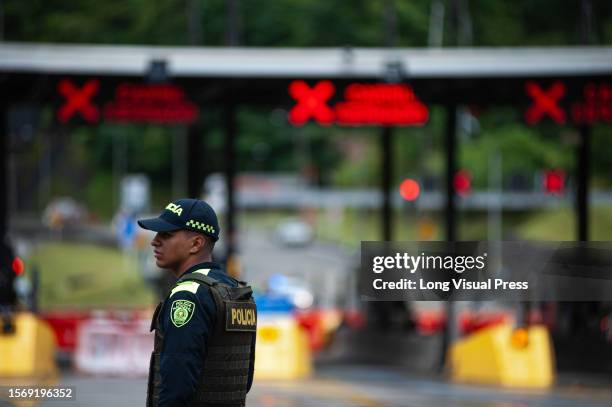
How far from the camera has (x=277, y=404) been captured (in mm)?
17109

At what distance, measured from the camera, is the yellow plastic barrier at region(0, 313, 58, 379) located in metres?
21.7

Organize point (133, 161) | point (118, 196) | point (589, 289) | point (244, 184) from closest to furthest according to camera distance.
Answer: point (589, 289)
point (133, 161)
point (118, 196)
point (244, 184)

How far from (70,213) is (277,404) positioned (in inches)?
2494

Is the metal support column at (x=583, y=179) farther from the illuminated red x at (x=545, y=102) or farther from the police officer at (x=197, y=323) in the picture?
the police officer at (x=197, y=323)

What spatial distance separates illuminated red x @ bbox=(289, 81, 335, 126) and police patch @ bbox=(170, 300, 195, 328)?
2006 cm

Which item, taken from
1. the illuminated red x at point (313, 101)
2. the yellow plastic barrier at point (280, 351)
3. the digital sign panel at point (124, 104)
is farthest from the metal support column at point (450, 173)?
the digital sign panel at point (124, 104)

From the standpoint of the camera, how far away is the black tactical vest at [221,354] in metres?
6.44

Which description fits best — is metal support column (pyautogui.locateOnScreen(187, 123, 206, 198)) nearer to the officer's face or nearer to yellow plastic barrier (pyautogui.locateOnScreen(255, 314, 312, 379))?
yellow plastic barrier (pyautogui.locateOnScreen(255, 314, 312, 379))

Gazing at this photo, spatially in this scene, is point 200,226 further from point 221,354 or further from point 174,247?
point 221,354

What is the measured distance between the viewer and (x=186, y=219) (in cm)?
659

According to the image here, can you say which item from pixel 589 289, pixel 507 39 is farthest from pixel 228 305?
pixel 507 39

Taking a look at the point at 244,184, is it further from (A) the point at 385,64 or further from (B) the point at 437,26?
(A) the point at 385,64

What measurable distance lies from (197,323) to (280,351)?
1745cm

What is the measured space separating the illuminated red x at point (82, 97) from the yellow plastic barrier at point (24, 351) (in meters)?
4.63
